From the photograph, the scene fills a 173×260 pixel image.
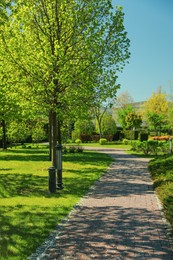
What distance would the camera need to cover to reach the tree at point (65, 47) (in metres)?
13.7

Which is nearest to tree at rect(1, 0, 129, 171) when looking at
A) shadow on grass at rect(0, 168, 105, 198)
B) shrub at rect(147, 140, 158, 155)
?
shadow on grass at rect(0, 168, 105, 198)

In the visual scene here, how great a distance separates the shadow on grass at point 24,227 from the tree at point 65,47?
6.16 meters

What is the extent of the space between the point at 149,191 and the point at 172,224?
4.26 metres

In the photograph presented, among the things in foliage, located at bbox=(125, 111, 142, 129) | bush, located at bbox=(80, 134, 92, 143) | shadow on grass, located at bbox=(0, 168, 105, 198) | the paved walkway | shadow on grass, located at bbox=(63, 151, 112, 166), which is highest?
foliage, located at bbox=(125, 111, 142, 129)

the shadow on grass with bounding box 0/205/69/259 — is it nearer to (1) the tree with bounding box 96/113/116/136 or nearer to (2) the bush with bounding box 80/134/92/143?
(2) the bush with bounding box 80/134/92/143

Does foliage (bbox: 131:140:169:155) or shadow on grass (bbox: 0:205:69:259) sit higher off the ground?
foliage (bbox: 131:140:169:155)

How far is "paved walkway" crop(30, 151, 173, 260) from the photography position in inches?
223

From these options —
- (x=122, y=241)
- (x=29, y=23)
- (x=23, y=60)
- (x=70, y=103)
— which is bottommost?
(x=122, y=241)

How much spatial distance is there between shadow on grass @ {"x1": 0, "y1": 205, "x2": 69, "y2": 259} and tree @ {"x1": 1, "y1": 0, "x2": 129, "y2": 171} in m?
6.16

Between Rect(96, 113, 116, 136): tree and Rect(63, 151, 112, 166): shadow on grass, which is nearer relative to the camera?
Rect(63, 151, 112, 166): shadow on grass

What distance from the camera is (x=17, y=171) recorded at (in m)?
16.3

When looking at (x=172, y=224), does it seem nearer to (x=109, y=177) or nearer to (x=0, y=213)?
(x=0, y=213)

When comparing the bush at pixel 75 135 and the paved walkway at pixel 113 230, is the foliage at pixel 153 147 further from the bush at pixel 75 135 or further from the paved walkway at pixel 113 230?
the bush at pixel 75 135

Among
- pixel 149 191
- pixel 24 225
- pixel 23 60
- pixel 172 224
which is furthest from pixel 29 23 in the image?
pixel 172 224
